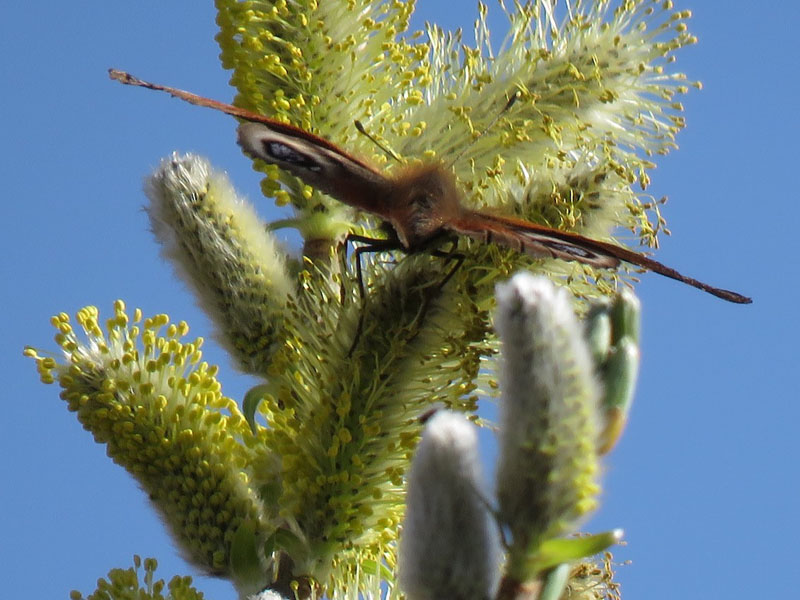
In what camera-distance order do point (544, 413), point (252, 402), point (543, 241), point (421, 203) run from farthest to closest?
point (252, 402) < point (421, 203) < point (543, 241) < point (544, 413)

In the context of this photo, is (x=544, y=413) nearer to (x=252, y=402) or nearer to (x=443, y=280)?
(x=443, y=280)

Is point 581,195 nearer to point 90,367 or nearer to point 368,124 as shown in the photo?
point 368,124

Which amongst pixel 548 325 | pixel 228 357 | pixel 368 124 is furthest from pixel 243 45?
pixel 548 325

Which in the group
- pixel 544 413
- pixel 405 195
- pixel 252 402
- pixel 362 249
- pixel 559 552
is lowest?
pixel 559 552

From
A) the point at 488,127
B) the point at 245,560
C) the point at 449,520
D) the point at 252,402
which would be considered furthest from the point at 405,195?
the point at 449,520

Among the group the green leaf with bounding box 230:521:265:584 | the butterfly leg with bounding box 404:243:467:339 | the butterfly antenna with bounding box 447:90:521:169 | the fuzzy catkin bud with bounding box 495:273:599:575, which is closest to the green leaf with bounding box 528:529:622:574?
the fuzzy catkin bud with bounding box 495:273:599:575

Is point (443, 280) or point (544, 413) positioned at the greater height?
point (443, 280)
